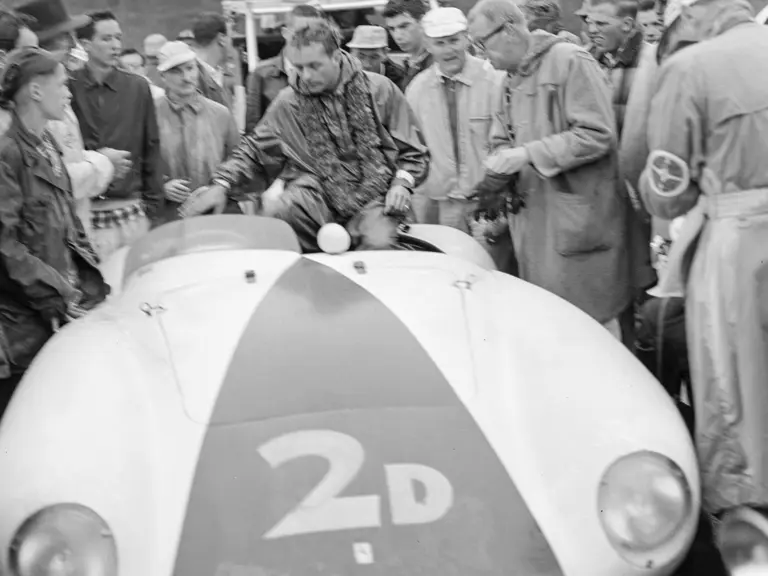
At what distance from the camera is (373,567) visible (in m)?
2.44

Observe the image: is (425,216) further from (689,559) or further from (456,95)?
(689,559)

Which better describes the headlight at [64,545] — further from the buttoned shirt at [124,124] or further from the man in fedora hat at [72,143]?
the buttoned shirt at [124,124]

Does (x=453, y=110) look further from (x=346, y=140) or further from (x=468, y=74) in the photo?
(x=346, y=140)

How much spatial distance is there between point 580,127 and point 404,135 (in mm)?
824

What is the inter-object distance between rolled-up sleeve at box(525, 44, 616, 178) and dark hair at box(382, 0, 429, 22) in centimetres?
300

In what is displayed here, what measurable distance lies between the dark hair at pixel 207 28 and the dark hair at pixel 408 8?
6.56 ft

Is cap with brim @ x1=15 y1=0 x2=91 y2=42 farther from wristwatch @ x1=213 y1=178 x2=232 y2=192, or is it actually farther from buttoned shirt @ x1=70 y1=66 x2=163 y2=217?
wristwatch @ x1=213 y1=178 x2=232 y2=192

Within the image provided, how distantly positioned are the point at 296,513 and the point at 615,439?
2.87 feet

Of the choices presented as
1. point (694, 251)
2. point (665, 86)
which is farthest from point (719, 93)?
point (694, 251)

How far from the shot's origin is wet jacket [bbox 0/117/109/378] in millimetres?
3799

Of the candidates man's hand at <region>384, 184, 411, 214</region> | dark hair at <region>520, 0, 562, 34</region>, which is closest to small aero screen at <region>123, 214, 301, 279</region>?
man's hand at <region>384, 184, 411, 214</region>

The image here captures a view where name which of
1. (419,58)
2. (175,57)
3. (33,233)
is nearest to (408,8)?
(419,58)

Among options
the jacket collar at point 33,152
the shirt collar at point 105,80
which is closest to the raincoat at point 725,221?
the jacket collar at point 33,152

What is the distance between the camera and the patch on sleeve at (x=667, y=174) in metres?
3.29
